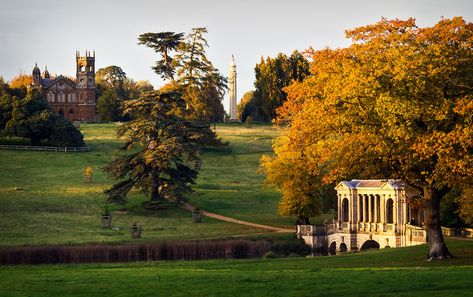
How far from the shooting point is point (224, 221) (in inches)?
3344

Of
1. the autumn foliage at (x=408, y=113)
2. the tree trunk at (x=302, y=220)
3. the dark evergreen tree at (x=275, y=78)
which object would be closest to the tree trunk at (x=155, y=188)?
the tree trunk at (x=302, y=220)

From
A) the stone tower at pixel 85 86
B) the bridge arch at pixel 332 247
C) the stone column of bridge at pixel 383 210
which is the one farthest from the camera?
the stone tower at pixel 85 86

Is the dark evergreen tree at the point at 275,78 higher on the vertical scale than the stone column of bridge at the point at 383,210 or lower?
higher

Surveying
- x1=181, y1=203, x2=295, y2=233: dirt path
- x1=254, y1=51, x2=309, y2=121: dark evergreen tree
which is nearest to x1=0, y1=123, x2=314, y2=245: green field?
x1=181, y1=203, x2=295, y2=233: dirt path

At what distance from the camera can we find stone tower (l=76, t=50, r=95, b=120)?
180875 millimetres

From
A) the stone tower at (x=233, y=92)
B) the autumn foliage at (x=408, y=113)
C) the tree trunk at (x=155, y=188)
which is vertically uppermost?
the stone tower at (x=233, y=92)

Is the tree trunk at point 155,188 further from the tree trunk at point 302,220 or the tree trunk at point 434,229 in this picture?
the tree trunk at point 434,229

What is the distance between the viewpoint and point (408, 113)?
46.0 meters

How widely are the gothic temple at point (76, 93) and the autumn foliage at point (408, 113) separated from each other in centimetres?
13220

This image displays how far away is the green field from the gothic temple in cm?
4979

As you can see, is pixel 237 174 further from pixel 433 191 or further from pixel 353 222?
pixel 433 191

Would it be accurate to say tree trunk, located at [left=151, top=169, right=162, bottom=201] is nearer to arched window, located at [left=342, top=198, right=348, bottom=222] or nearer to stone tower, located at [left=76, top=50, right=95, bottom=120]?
arched window, located at [left=342, top=198, right=348, bottom=222]

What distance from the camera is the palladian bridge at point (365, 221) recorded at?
74.1m

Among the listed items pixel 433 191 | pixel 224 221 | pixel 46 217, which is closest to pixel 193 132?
pixel 224 221
